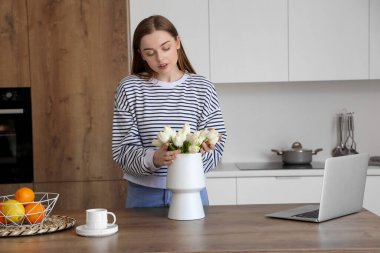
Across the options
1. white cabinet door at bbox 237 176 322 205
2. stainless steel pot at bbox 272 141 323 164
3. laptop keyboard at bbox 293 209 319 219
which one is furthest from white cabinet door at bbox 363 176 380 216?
laptop keyboard at bbox 293 209 319 219

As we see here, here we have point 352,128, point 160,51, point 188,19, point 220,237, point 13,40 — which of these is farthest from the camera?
point 352,128

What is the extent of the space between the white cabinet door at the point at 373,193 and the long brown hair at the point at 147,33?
167 centimetres

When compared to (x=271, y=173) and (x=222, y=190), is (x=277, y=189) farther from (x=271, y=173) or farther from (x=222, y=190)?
(x=222, y=190)

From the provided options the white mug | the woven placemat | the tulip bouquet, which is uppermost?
the tulip bouquet

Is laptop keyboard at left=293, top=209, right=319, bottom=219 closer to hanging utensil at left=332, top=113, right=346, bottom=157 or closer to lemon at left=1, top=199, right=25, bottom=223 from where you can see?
lemon at left=1, top=199, right=25, bottom=223

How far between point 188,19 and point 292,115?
3.36 feet

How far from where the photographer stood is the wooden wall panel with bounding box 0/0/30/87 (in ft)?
11.4

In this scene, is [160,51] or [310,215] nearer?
[310,215]

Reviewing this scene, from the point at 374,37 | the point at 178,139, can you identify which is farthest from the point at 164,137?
the point at 374,37

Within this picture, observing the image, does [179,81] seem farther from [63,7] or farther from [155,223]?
[63,7]

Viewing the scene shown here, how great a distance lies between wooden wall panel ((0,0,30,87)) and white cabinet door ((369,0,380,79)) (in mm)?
2114

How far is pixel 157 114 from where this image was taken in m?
2.25

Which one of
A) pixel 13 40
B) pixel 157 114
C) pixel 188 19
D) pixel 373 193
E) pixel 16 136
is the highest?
pixel 188 19

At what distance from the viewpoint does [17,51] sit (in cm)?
348
